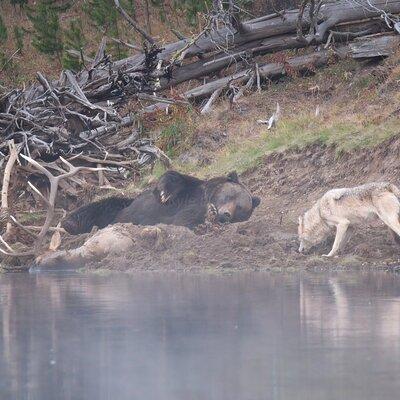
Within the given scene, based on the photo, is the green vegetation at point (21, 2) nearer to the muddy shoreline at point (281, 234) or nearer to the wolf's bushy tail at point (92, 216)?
the muddy shoreline at point (281, 234)

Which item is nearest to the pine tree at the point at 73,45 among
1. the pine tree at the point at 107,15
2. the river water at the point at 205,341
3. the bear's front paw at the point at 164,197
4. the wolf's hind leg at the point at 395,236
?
the pine tree at the point at 107,15

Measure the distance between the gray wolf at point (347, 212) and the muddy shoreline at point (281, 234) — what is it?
0.25m

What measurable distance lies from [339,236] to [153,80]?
10.3 metres

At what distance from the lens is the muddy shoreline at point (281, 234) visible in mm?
14953

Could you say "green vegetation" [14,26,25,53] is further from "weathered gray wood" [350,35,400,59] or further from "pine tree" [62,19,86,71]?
"weathered gray wood" [350,35,400,59]

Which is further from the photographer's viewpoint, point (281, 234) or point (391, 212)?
point (281, 234)

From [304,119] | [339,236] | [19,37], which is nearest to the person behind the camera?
[339,236]

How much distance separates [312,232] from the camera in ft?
50.3

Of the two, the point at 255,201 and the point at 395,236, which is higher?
the point at 255,201

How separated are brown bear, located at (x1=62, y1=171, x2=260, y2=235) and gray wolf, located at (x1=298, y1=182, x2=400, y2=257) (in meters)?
1.71

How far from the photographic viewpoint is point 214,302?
11219mm

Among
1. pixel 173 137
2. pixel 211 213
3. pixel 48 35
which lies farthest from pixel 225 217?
pixel 48 35

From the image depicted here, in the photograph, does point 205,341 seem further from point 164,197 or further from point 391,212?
point 164,197

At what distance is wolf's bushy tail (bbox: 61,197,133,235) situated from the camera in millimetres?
17672
